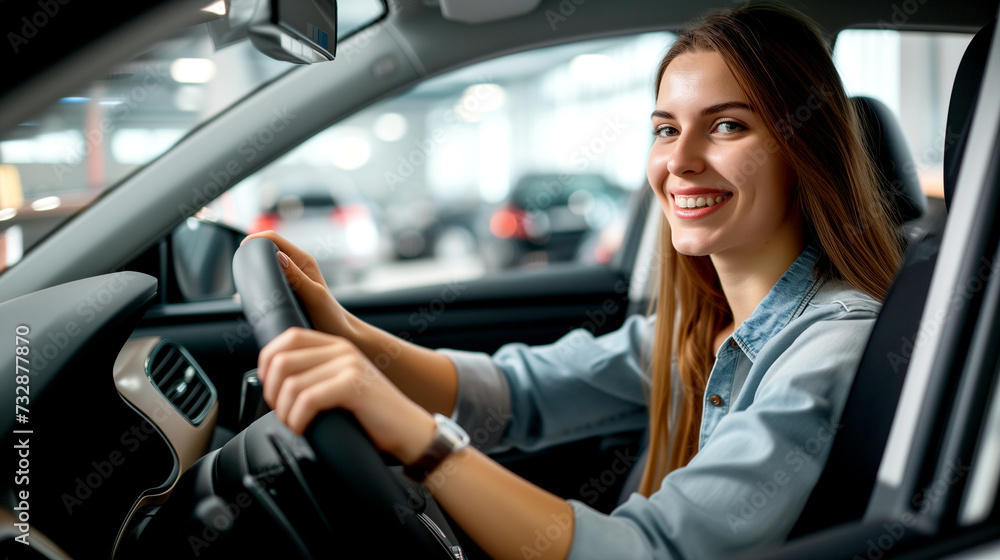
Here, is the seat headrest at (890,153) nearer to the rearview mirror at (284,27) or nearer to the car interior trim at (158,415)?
the rearview mirror at (284,27)

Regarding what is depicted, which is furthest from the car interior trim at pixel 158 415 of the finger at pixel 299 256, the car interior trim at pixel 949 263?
the car interior trim at pixel 949 263

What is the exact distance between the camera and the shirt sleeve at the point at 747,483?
857 millimetres

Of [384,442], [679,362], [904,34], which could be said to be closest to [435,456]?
[384,442]

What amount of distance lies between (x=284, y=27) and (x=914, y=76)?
11.7 ft

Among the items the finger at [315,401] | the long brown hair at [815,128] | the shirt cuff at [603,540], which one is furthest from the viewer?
the long brown hair at [815,128]

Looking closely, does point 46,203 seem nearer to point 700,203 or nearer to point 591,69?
point 700,203

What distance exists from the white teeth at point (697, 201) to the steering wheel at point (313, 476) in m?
0.69

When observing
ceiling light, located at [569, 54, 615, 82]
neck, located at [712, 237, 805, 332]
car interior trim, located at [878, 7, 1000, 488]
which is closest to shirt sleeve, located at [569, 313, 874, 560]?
car interior trim, located at [878, 7, 1000, 488]

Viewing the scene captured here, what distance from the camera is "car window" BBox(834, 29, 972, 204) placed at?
4.80 feet

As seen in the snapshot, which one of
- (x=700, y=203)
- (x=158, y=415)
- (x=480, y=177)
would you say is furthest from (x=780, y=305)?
(x=480, y=177)

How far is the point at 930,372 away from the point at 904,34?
1.38 metres

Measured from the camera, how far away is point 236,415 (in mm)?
1480

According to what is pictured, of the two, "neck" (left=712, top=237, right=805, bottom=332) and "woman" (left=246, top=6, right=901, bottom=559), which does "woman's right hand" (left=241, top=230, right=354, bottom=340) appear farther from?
"neck" (left=712, top=237, right=805, bottom=332)

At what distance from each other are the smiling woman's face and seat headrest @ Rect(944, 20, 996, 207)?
23 cm
